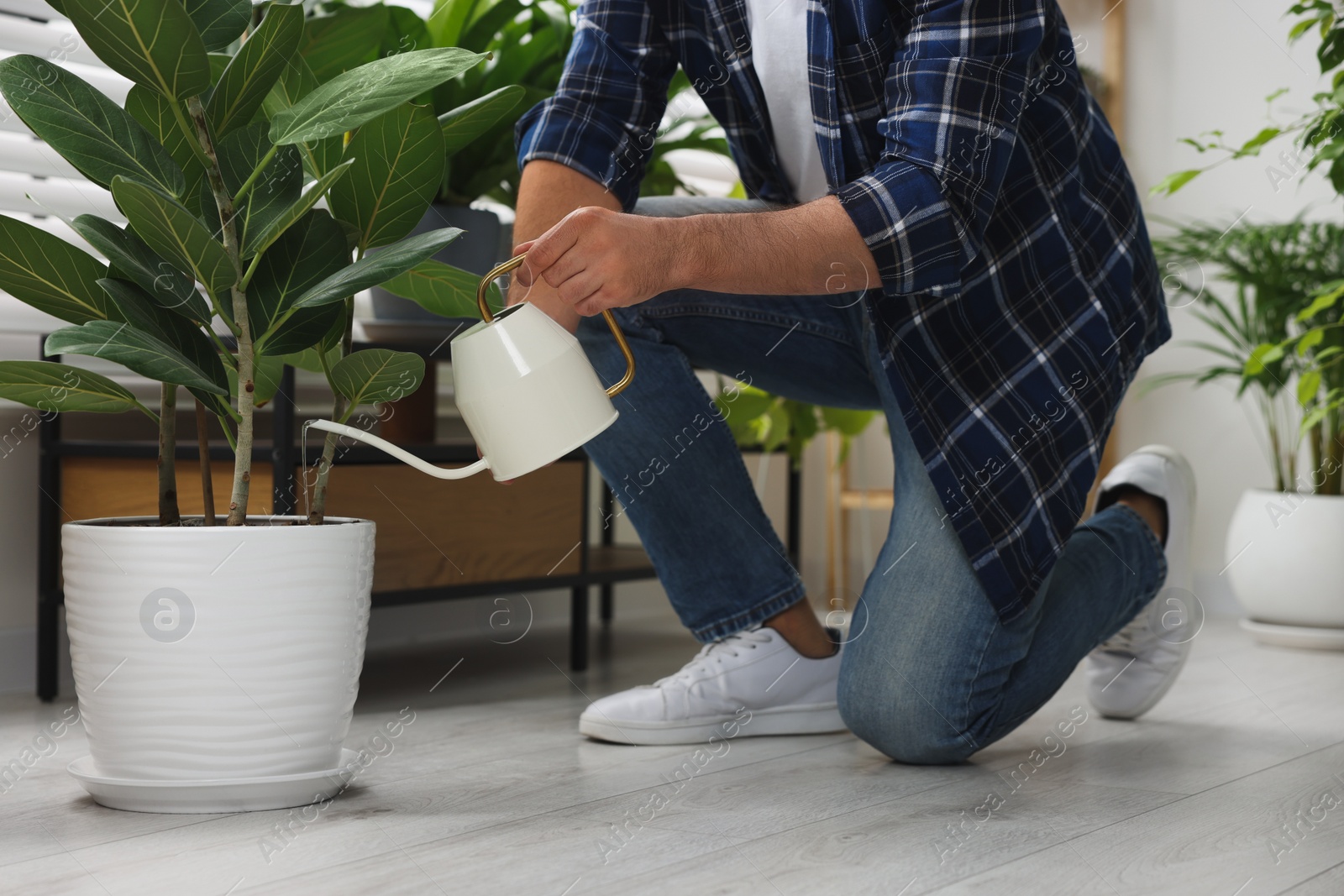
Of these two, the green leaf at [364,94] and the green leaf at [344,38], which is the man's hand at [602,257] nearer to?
the green leaf at [364,94]

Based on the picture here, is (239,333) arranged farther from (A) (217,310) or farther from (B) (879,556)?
(B) (879,556)

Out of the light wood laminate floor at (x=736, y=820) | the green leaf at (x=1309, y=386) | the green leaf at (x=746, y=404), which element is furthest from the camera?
the green leaf at (x=746, y=404)

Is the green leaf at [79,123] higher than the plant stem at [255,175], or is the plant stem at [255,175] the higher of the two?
the green leaf at [79,123]

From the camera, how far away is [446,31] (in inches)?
61.4

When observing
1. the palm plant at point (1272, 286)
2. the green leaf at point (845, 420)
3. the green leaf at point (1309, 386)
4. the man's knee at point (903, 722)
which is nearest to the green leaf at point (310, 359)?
the man's knee at point (903, 722)

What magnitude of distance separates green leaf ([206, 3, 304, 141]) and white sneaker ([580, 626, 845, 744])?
61 cm

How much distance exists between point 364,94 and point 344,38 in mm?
486

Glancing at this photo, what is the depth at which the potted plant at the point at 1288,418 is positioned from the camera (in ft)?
6.56

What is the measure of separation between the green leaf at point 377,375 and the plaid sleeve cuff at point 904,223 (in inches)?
13.3

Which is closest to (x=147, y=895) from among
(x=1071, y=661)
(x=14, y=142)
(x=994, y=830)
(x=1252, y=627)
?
(x=994, y=830)

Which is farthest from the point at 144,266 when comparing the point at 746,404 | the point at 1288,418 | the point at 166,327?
the point at 1288,418

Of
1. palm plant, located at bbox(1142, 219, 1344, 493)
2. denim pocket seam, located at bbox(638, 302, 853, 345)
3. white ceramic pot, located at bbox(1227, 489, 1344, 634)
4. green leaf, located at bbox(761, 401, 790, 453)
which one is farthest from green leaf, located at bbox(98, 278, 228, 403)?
white ceramic pot, located at bbox(1227, 489, 1344, 634)

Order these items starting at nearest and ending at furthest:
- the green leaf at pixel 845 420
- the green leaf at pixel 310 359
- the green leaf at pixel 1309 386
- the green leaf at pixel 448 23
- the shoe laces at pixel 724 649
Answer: the green leaf at pixel 310 359
the shoe laces at pixel 724 649
the green leaf at pixel 448 23
the green leaf at pixel 1309 386
the green leaf at pixel 845 420

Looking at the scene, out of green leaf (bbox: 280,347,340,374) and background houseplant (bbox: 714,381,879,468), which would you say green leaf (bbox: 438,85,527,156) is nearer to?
green leaf (bbox: 280,347,340,374)
